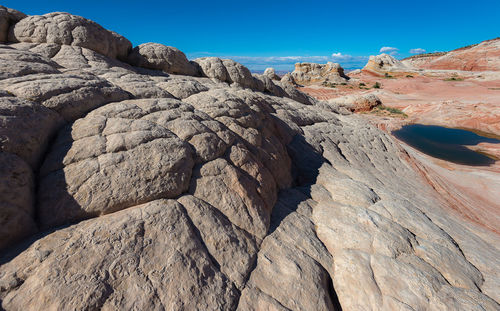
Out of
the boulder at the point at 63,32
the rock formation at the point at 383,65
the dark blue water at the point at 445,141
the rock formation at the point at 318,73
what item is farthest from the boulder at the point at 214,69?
the rock formation at the point at 383,65

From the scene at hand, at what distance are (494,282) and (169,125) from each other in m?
8.92

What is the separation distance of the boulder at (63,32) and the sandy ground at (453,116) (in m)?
17.7

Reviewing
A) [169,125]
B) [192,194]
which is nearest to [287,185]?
[192,194]

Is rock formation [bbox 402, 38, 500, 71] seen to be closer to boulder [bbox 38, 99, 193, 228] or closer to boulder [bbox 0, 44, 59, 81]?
boulder [bbox 38, 99, 193, 228]

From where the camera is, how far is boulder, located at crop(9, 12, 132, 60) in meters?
9.50

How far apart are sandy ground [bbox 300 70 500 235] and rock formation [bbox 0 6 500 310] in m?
4.47

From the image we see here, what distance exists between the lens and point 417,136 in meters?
28.5

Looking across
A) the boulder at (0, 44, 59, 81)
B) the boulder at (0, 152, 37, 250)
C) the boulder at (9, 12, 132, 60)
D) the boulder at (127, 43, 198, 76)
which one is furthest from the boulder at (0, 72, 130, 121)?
the boulder at (127, 43, 198, 76)

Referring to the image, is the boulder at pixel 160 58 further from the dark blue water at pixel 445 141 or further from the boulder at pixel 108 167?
the dark blue water at pixel 445 141

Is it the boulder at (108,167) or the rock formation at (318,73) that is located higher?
the rock formation at (318,73)

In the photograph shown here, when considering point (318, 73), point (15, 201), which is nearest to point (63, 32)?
point (15, 201)

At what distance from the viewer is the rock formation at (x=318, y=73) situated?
5727cm

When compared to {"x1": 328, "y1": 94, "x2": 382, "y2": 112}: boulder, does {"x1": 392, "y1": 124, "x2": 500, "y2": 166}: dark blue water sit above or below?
below

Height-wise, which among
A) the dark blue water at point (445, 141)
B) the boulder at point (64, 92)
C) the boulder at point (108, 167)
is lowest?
the dark blue water at point (445, 141)
